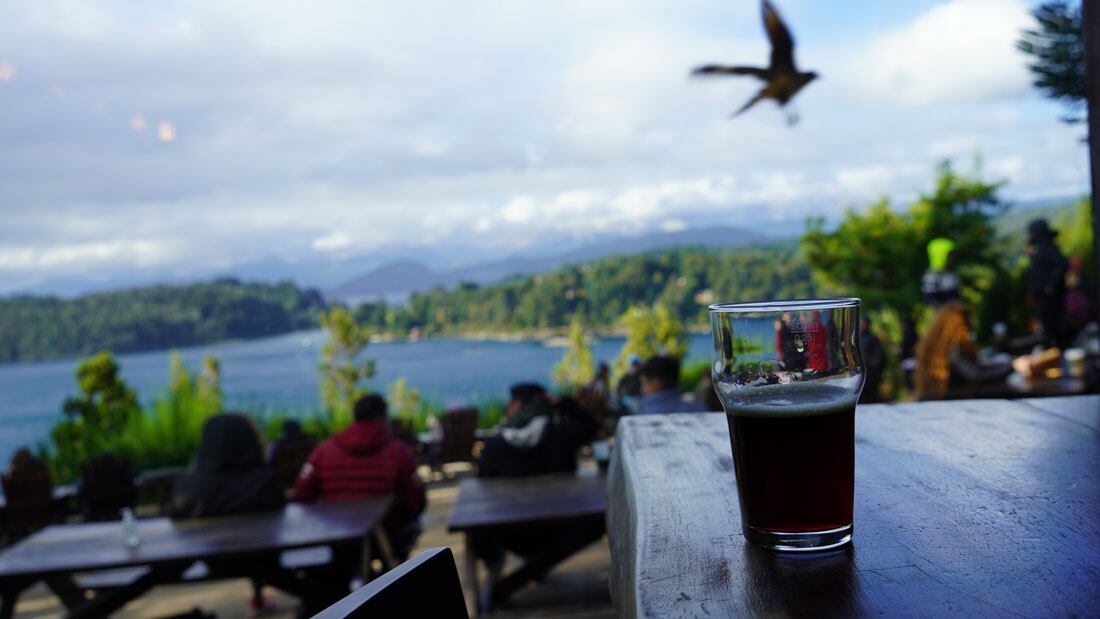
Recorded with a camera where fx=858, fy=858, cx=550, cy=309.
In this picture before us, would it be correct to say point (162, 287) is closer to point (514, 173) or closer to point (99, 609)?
point (99, 609)

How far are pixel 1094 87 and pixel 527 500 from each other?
10.1 ft

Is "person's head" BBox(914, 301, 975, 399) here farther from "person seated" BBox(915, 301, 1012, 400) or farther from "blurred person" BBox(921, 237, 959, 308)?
"blurred person" BBox(921, 237, 959, 308)

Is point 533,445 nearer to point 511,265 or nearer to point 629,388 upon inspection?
point 629,388

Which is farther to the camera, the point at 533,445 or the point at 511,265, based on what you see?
the point at 511,265

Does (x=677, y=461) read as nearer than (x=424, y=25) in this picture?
Yes

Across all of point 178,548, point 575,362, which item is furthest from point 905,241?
point 178,548

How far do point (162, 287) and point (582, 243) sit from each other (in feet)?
38.0

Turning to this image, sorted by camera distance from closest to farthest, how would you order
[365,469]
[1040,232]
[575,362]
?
[365,469] < [1040,232] < [575,362]

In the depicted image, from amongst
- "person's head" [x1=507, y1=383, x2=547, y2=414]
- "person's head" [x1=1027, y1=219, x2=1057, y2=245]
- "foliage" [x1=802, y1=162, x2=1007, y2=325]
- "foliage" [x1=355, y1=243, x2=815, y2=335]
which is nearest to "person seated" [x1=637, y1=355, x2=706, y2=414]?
"person's head" [x1=507, y1=383, x2=547, y2=414]

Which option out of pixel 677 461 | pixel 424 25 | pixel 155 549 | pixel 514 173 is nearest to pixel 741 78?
pixel 155 549

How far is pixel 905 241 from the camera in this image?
1260 cm

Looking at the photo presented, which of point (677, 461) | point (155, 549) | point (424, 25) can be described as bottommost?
point (155, 549)

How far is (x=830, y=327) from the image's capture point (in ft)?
2.16

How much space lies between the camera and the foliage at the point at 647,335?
10.2m
